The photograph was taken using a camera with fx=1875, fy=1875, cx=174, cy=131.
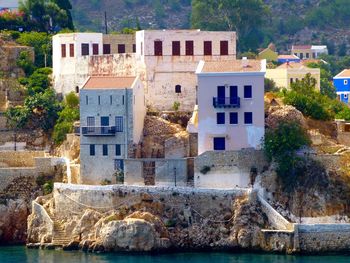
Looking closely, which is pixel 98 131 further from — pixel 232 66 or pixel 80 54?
pixel 80 54

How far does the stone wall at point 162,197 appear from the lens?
71.7 m

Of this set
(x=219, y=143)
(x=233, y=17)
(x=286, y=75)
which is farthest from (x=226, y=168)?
(x=233, y=17)

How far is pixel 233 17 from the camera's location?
10931 centimetres

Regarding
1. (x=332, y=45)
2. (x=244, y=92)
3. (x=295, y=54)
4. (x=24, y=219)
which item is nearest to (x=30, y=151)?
(x=24, y=219)

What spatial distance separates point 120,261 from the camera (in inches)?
2707

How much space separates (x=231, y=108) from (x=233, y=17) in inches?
1431

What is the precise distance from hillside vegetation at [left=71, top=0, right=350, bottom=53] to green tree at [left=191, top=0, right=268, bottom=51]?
64.2ft

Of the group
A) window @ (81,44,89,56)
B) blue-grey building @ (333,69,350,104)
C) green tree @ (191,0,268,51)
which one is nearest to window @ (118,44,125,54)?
window @ (81,44,89,56)

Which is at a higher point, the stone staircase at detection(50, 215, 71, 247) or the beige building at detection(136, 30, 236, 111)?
the beige building at detection(136, 30, 236, 111)

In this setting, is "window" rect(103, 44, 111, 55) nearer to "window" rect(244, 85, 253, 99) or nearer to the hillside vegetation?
"window" rect(244, 85, 253, 99)

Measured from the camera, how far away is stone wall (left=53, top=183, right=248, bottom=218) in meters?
71.7

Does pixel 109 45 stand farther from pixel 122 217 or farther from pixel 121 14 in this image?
pixel 121 14

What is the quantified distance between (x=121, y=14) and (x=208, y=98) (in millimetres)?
66877

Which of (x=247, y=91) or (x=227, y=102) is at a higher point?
(x=247, y=91)
